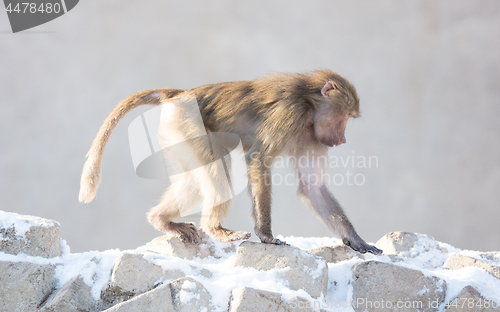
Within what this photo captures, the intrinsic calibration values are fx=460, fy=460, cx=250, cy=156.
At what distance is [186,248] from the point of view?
403cm

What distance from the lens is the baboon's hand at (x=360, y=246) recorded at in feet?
11.6

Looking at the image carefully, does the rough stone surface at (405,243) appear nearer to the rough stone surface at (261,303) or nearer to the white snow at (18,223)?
the rough stone surface at (261,303)

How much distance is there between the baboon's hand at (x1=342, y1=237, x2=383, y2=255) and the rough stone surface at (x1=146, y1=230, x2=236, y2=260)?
1.17 m

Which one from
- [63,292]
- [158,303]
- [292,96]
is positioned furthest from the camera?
[292,96]

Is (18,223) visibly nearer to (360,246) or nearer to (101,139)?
(101,139)

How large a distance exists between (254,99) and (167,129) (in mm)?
787

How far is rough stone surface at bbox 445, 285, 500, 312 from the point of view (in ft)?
9.42

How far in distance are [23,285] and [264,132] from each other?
195 cm

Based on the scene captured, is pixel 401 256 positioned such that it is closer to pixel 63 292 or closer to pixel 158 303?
pixel 158 303

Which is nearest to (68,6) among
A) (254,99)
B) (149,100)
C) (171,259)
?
(149,100)

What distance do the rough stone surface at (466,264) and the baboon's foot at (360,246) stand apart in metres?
0.67

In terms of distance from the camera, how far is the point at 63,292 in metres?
2.92

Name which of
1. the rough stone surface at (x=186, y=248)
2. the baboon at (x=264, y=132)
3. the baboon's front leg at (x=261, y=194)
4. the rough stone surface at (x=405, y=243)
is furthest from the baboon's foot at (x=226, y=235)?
the rough stone surface at (x=405, y=243)

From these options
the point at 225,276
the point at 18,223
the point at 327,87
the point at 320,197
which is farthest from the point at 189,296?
the point at 327,87
